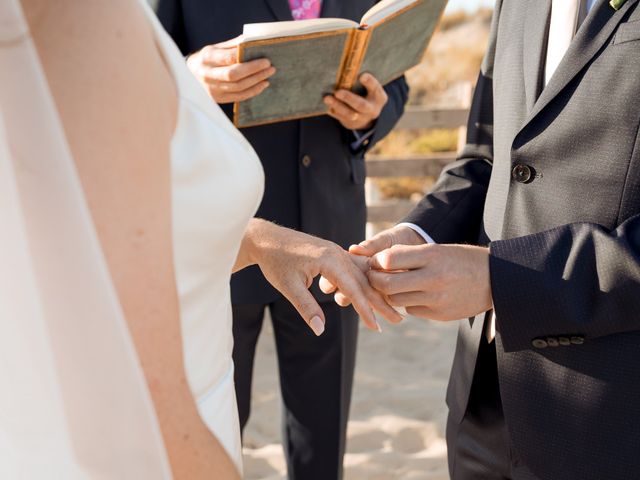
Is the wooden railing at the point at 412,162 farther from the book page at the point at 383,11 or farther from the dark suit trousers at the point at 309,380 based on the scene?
the book page at the point at 383,11

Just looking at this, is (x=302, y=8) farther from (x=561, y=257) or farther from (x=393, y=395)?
(x=393, y=395)

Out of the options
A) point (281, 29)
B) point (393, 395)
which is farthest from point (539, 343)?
point (393, 395)

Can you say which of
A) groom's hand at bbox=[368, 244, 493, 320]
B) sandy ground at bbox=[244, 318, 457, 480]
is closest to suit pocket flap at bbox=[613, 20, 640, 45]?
groom's hand at bbox=[368, 244, 493, 320]

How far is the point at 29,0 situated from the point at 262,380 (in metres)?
4.01

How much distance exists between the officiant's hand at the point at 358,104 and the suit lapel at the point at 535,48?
2.91ft

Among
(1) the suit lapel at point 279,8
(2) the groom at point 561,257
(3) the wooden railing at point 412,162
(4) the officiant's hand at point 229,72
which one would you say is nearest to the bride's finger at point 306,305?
(2) the groom at point 561,257

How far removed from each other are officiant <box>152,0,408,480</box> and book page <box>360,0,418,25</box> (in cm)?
28

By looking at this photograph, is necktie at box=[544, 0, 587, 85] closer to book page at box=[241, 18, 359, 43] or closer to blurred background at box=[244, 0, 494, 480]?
book page at box=[241, 18, 359, 43]

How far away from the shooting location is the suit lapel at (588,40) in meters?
1.43

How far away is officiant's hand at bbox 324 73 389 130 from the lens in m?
2.47

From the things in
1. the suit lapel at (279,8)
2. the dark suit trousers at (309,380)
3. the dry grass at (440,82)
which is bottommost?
the dry grass at (440,82)

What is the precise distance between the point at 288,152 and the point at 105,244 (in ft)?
5.98

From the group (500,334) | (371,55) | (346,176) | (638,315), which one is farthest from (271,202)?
(638,315)

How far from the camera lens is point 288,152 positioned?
258 cm
